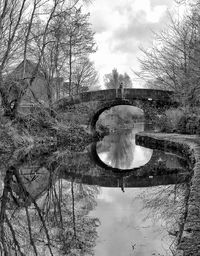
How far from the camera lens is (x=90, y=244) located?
3922 mm

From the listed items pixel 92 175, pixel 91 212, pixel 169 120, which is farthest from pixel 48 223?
pixel 169 120

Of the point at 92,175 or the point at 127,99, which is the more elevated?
the point at 127,99

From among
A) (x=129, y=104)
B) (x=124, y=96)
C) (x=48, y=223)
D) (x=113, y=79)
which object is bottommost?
(x=48, y=223)

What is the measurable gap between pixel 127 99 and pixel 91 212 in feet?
55.8

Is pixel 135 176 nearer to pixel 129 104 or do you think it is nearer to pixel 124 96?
pixel 124 96

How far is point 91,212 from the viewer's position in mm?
5379

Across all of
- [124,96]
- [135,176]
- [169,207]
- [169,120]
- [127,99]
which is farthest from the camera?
[127,99]

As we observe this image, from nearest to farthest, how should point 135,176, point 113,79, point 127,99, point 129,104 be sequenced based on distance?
1. point 135,176
2. point 127,99
3. point 129,104
4. point 113,79

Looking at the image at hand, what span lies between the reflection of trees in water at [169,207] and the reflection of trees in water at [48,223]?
98cm

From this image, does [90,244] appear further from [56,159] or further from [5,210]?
[56,159]

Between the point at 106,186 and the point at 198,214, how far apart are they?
422 centimetres

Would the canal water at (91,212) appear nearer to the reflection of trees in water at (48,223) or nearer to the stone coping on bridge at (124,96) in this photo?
the reflection of trees in water at (48,223)

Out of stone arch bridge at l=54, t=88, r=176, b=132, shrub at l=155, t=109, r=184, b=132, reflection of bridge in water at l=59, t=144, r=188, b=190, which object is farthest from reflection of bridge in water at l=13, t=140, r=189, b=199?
stone arch bridge at l=54, t=88, r=176, b=132

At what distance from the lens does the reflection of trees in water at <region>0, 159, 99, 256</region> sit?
380cm
